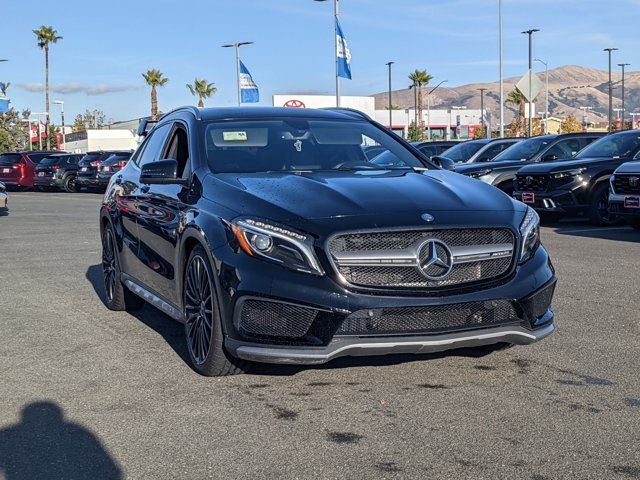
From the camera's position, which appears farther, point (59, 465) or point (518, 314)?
point (518, 314)

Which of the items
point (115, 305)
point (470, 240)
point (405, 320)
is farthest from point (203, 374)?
point (115, 305)

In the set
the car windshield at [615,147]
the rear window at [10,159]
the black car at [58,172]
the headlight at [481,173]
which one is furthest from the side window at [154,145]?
the rear window at [10,159]

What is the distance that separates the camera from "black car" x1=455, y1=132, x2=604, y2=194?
1867cm

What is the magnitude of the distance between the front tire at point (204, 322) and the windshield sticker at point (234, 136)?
3.59ft

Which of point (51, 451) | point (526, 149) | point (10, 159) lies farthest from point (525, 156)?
point (10, 159)

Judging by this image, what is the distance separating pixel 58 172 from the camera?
3953cm

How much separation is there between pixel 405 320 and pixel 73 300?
4614 mm

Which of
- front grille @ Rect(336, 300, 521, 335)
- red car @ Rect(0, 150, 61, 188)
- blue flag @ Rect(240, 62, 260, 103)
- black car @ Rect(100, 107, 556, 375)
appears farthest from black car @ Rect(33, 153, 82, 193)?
front grille @ Rect(336, 300, 521, 335)

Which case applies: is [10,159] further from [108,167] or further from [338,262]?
[338,262]

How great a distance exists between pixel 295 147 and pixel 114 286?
2.34m

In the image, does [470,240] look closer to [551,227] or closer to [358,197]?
[358,197]

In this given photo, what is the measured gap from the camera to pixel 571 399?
17.0 feet

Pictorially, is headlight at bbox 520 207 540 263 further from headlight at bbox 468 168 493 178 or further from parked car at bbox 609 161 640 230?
headlight at bbox 468 168 493 178

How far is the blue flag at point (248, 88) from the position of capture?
39250mm
